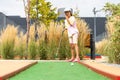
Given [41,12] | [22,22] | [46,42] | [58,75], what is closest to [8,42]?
[46,42]

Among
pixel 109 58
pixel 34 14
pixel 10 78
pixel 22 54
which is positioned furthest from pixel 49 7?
pixel 10 78

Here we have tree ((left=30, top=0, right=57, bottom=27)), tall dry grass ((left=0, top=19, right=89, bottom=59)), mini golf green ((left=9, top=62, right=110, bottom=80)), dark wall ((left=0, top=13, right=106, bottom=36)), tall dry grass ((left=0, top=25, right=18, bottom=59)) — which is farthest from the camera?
dark wall ((left=0, top=13, right=106, bottom=36))

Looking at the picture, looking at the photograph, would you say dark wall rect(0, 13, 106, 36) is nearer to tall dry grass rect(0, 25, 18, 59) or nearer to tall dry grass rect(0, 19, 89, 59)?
tall dry grass rect(0, 25, 18, 59)

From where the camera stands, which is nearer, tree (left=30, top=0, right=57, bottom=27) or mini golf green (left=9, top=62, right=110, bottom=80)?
mini golf green (left=9, top=62, right=110, bottom=80)

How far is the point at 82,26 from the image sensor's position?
45.1 ft

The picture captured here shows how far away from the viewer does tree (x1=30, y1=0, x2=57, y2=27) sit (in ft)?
97.5

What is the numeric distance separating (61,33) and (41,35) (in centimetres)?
82

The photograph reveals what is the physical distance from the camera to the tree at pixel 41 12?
29.7 m

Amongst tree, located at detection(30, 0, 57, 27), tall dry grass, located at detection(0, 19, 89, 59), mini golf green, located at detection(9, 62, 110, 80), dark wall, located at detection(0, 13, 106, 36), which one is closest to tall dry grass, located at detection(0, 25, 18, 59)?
tall dry grass, located at detection(0, 19, 89, 59)

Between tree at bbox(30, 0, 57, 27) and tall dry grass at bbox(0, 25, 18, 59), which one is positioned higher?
tree at bbox(30, 0, 57, 27)

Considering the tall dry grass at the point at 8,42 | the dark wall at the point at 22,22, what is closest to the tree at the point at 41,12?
the tall dry grass at the point at 8,42

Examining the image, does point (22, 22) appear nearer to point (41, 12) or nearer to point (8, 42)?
point (41, 12)

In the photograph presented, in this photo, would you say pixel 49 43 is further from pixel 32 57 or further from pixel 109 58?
pixel 109 58

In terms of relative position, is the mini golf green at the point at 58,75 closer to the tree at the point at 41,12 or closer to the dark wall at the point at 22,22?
the tree at the point at 41,12
